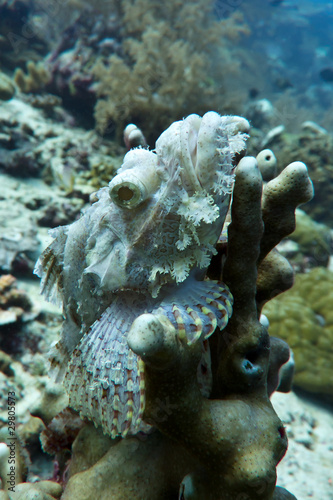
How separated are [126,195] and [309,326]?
492cm

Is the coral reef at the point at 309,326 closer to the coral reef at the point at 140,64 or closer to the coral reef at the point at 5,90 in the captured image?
the coral reef at the point at 140,64

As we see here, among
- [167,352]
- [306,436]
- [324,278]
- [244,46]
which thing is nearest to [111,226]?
[167,352]

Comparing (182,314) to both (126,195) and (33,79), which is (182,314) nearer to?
(126,195)

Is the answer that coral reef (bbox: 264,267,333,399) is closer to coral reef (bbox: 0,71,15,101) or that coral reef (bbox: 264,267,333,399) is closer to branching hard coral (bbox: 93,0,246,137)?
branching hard coral (bbox: 93,0,246,137)

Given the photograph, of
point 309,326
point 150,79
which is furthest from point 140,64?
point 309,326

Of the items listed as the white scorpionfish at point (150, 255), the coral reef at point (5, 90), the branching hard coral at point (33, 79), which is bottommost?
the white scorpionfish at point (150, 255)

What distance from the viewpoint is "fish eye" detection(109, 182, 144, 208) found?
172 cm

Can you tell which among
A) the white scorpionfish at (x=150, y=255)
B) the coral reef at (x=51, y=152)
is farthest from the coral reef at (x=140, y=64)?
the white scorpionfish at (x=150, y=255)

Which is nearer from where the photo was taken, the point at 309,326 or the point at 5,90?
the point at 309,326

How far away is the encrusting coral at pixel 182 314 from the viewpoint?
1628mm

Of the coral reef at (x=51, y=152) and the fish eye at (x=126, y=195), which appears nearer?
the fish eye at (x=126, y=195)

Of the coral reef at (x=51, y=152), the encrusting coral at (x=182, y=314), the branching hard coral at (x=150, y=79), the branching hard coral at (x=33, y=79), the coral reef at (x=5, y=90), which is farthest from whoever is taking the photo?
the branching hard coral at (x=33, y=79)

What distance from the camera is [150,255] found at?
1.82m

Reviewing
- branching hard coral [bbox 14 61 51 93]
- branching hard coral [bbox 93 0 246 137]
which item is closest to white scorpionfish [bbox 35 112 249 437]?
branching hard coral [bbox 93 0 246 137]
